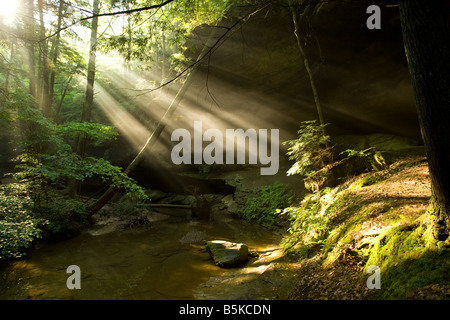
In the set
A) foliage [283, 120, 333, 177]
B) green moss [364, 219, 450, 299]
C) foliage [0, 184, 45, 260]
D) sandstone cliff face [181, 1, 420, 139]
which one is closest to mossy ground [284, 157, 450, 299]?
green moss [364, 219, 450, 299]

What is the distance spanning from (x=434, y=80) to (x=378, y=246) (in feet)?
7.26

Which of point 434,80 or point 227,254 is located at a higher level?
point 434,80

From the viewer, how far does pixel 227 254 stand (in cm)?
593

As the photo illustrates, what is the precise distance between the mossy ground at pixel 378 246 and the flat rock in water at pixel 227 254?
1180 millimetres

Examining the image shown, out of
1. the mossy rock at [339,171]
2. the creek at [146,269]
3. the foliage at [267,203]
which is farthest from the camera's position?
the foliage at [267,203]

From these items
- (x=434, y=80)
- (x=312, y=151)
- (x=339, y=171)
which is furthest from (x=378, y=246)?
(x=312, y=151)

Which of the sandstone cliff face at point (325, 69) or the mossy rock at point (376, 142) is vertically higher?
the sandstone cliff face at point (325, 69)

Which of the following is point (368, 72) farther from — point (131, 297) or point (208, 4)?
point (131, 297)

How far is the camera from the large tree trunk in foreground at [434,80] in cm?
234

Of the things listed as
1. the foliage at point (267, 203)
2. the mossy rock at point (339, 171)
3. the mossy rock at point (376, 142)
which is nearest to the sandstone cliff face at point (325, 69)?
the mossy rock at point (376, 142)

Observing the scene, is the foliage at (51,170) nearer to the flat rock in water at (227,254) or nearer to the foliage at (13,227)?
the foliage at (13,227)

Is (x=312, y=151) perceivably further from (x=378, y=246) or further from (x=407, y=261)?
(x=407, y=261)

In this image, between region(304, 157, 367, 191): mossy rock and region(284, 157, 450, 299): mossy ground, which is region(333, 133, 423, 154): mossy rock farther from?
region(284, 157, 450, 299): mossy ground

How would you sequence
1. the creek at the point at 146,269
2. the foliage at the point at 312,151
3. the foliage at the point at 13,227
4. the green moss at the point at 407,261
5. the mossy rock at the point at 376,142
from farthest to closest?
the mossy rock at the point at 376,142, the foliage at the point at 312,151, the foliage at the point at 13,227, the creek at the point at 146,269, the green moss at the point at 407,261
